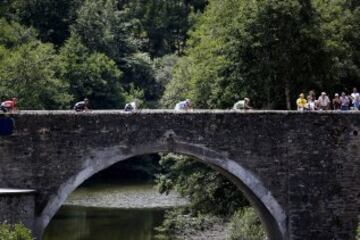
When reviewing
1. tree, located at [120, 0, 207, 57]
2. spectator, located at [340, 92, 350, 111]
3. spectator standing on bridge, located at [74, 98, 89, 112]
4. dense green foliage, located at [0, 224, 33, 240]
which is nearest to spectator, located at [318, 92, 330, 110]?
spectator, located at [340, 92, 350, 111]

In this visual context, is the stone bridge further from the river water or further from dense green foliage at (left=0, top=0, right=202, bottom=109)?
dense green foliage at (left=0, top=0, right=202, bottom=109)

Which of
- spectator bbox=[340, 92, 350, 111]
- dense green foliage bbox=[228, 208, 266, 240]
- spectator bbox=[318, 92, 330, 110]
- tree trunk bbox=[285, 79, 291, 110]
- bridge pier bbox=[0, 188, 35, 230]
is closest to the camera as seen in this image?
bridge pier bbox=[0, 188, 35, 230]

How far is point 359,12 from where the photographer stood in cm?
4116

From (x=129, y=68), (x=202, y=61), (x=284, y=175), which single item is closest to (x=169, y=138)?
(x=284, y=175)

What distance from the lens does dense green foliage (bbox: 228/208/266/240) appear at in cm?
3422

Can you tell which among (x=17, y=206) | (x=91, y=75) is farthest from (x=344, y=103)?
(x=91, y=75)

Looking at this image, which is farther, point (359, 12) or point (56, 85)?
point (56, 85)

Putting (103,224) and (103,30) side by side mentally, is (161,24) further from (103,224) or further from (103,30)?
(103,224)

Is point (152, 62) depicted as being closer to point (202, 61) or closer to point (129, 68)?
point (129, 68)

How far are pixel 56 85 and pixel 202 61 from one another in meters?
11.4

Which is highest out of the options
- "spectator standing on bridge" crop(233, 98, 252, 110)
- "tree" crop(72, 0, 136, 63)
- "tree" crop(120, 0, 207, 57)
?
"tree" crop(120, 0, 207, 57)

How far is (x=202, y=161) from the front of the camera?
27391mm

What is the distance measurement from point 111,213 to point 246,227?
1307 cm

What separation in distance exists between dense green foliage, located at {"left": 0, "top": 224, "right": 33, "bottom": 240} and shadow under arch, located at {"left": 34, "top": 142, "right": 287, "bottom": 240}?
2.21 metres
